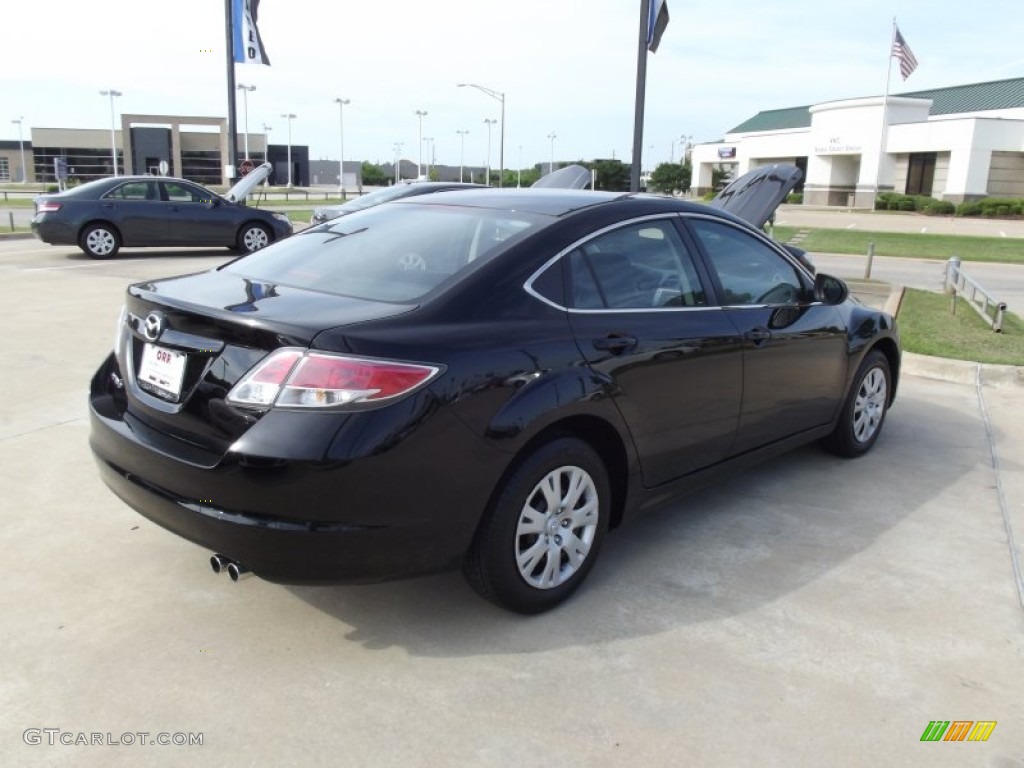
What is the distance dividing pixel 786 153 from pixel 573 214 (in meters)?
69.5

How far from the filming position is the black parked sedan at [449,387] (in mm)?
2814

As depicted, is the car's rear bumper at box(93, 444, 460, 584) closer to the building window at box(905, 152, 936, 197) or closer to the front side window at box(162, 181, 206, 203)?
the front side window at box(162, 181, 206, 203)

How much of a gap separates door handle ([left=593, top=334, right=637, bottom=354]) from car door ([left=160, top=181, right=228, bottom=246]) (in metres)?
14.4

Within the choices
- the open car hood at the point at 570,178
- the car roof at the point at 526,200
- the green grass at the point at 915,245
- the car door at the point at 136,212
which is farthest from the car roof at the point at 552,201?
the green grass at the point at 915,245

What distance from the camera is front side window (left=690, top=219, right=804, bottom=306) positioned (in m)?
4.28

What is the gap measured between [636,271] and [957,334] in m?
6.43

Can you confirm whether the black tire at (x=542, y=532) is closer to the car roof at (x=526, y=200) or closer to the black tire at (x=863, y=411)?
the car roof at (x=526, y=200)

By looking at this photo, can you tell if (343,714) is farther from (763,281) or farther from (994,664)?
(763,281)

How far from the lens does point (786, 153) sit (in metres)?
67.8

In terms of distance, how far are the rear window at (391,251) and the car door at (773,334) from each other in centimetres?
112

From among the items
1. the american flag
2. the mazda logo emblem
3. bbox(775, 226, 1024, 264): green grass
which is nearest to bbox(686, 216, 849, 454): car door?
the mazda logo emblem

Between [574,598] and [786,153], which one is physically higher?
[786,153]

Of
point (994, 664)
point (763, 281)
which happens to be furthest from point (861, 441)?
point (994, 664)

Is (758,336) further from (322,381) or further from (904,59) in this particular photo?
(904,59)
